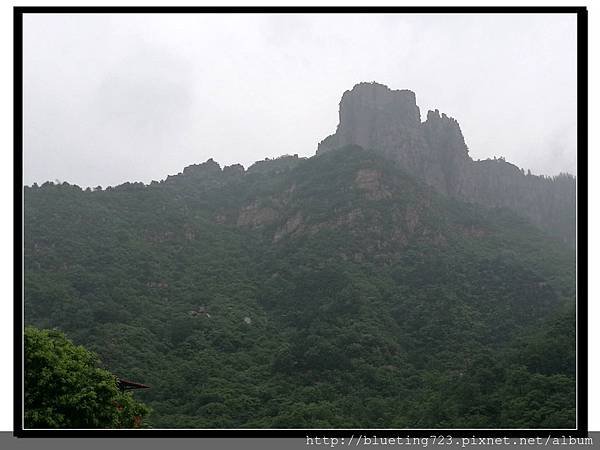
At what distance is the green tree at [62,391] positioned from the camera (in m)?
6.49

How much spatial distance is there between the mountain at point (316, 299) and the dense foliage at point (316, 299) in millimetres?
75

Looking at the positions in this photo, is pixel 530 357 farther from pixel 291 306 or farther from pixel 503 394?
pixel 291 306

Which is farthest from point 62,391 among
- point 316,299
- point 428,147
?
point 428,147

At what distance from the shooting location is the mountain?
1279 cm

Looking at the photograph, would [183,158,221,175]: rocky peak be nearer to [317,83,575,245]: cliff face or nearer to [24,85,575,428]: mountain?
[24,85,575,428]: mountain

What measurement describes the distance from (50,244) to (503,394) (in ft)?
58.1

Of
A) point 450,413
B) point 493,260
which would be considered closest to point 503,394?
point 450,413

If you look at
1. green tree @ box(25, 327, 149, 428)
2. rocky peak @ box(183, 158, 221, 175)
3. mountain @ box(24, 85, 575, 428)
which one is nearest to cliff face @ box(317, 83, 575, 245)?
mountain @ box(24, 85, 575, 428)

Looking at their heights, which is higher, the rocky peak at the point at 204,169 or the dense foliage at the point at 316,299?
the rocky peak at the point at 204,169

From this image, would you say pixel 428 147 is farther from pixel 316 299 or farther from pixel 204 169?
pixel 316 299

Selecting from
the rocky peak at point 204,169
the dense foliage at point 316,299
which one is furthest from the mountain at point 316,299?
the rocky peak at point 204,169

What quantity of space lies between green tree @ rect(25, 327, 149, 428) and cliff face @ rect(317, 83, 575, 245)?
32.4 metres

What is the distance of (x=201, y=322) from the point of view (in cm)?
1944

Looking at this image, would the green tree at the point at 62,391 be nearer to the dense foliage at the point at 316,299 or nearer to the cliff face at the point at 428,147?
the dense foliage at the point at 316,299
